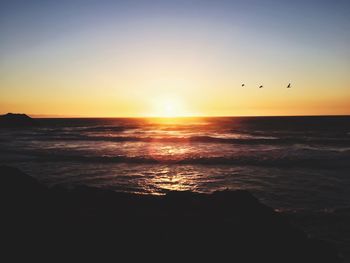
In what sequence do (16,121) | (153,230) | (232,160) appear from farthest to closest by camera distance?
(16,121) < (232,160) < (153,230)

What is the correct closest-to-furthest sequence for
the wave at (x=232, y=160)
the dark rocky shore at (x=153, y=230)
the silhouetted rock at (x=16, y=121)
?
the dark rocky shore at (x=153, y=230), the wave at (x=232, y=160), the silhouetted rock at (x=16, y=121)

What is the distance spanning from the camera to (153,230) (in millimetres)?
7391

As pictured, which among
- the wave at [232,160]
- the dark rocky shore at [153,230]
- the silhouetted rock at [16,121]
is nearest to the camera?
the dark rocky shore at [153,230]

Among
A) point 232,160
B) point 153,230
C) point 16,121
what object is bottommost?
point 232,160

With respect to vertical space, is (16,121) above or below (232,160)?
above

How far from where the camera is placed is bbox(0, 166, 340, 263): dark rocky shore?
6516 mm

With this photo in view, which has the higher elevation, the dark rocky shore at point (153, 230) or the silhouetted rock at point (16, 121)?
the silhouetted rock at point (16, 121)

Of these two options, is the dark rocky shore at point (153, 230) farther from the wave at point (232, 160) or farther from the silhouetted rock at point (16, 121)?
the silhouetted rock at point (16, 121)

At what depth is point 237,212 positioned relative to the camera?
899 cm

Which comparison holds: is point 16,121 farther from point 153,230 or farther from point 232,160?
point 153,230

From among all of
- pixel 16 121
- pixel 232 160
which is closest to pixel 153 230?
pixel 232 160

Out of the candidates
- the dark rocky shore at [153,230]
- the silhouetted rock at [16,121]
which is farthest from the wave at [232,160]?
the silhouetted rock at [16,121]

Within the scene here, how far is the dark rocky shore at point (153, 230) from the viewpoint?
6.52 meters

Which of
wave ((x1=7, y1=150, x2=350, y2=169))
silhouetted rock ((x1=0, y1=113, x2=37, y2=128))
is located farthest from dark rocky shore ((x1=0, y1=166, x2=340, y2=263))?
silhouetted rock ((x1=0, y1=113, x2=37, y2=128))
